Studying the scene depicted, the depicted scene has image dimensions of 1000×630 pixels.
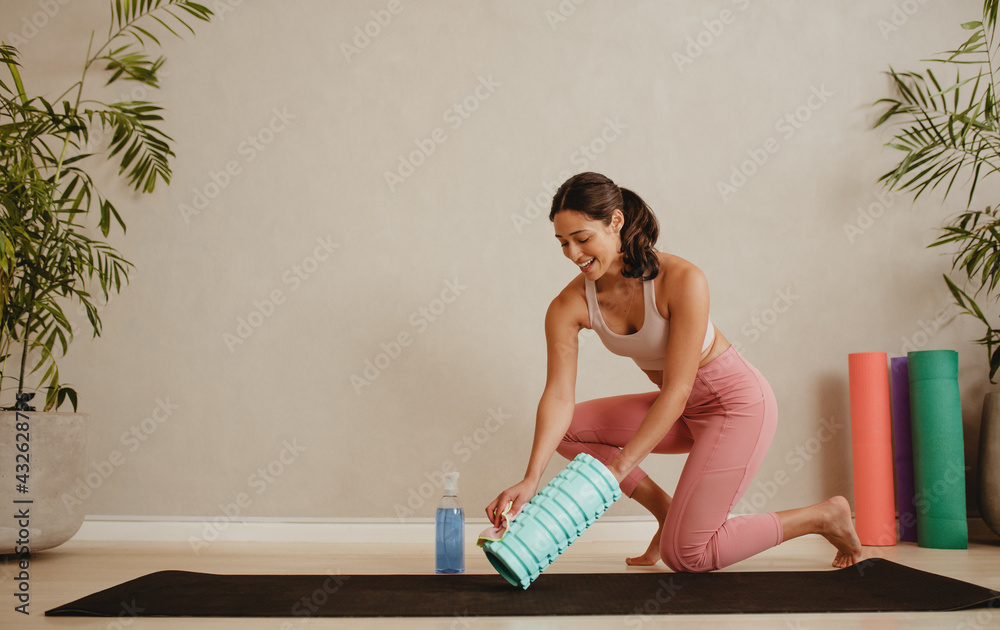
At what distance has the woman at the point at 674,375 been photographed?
165 centimetres

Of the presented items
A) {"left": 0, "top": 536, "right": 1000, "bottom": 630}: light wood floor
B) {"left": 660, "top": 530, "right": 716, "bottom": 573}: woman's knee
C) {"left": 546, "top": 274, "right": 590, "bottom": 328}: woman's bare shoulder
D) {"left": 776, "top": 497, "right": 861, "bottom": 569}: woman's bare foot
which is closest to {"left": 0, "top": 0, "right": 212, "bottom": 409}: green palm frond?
{"left": 0, "top": 536, "right": 1000, "bottom": 630}: light wood floor

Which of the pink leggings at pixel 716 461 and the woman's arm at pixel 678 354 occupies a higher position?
the woman's arm at pixel 678 354

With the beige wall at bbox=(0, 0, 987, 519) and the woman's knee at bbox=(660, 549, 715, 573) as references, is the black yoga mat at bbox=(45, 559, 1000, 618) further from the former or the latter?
the beige wall at bbox=(0, 0, 987, 519)

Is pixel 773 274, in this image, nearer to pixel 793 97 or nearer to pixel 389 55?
pixel 793 97

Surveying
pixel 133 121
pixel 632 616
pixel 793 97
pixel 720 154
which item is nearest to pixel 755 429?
pixel 632 616

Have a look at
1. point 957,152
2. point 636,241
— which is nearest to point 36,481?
point 636,241

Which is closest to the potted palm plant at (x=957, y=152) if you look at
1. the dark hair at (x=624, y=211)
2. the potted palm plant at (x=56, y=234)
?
the dark hair at (x=624, y=211)

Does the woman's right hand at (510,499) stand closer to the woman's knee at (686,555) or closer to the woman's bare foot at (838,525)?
the woman's knee at (686,555)

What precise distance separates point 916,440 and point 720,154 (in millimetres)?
1239

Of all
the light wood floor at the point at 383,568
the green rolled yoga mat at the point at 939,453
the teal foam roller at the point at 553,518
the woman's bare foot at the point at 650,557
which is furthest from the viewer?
the green rolled yoga mat at the point at 939,453

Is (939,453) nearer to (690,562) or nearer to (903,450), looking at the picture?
(903,450)

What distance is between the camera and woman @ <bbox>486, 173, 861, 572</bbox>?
165 centimetres

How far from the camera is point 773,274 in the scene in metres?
2.67

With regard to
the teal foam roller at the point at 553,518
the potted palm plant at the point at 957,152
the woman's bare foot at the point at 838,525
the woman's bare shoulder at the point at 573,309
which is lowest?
the woman's bare foot at the point at 838,525
